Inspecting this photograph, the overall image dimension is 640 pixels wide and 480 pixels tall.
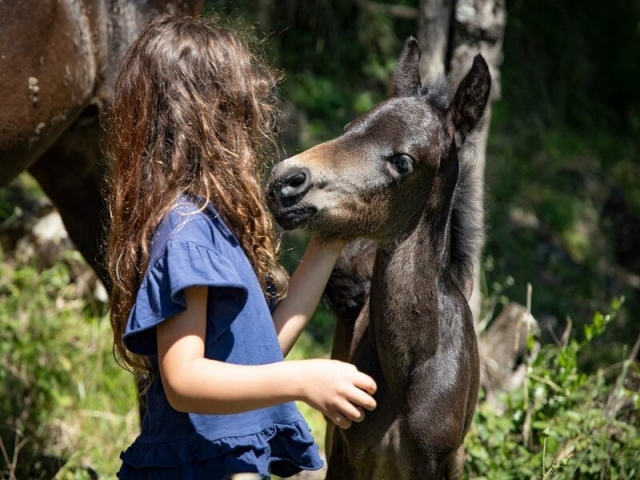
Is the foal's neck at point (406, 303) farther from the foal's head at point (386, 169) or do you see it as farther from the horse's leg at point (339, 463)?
the horse's leg at point (339, 463)

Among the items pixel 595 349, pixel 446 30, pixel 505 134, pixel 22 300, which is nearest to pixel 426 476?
pixel 446 30

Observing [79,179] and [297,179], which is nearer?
[297,179]

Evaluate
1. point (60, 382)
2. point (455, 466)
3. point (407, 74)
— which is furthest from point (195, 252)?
point (60, 382)

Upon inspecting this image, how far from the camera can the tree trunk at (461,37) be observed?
403 cm

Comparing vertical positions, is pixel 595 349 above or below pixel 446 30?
below

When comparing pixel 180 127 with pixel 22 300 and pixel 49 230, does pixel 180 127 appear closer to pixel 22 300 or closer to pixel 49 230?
pixel 22 300

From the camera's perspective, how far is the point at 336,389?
1.99 m

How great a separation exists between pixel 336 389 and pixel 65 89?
1993mm

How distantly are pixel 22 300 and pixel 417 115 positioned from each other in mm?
3034

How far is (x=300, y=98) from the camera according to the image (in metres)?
8.38

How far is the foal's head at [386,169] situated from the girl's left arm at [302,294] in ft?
0.18

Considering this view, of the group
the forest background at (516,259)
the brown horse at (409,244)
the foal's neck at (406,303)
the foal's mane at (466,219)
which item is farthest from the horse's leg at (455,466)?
the foal's mane at (466,219)

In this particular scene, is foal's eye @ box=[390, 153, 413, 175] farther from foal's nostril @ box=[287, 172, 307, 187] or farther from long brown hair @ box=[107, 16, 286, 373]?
long brown hair @ box=[107, 16, 286, 373]

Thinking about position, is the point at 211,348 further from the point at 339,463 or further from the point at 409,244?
the point at 339,463
